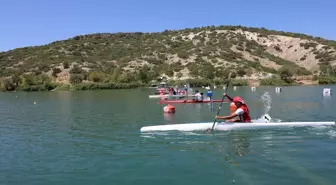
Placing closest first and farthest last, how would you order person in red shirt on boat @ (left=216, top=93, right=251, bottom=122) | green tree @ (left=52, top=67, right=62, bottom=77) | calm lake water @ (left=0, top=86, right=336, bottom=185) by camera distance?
calm lake water @ (left=0, top=86, right=336, bottom=185)
person in red shirt on boat @ (left=216, top=93, right=251, bottom=122)
green tree @ (left=52, top=67, right=62, bottom=77)

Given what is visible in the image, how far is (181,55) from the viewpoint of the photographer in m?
107

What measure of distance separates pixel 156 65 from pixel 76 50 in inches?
1209

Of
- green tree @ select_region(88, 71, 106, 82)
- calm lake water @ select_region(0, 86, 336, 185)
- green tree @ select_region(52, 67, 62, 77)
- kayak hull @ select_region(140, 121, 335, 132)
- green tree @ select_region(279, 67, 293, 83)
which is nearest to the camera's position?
calm lake water @ select_region(0, 86, 336, 185)

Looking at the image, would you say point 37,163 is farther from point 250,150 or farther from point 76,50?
point 76,50

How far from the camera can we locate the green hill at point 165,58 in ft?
280

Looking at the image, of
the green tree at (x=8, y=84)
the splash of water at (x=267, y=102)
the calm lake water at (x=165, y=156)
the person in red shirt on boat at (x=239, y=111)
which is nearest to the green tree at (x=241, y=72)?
the splash of water at (x=267, y=102)

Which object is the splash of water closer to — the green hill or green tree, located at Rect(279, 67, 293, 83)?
the green hill

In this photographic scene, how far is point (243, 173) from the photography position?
448 inches

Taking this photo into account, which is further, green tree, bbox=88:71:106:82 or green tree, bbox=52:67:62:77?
green tree, bbox=52:67:62:77

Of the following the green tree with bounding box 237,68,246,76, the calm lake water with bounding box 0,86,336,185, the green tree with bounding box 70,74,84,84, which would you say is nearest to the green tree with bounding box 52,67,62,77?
the green tree with bounding box 70,74,84,84

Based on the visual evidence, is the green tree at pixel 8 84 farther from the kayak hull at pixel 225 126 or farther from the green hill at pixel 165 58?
the kayak hull at pixel 225 126

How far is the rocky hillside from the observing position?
94250 millimetres

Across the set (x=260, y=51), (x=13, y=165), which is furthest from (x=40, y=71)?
(x=13, y=165)

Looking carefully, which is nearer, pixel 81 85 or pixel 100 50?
pixel 81 85
